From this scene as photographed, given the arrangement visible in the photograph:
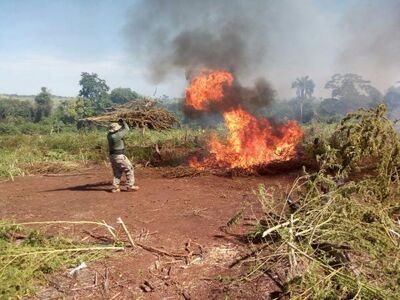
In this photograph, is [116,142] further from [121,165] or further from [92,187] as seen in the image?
[92,187]

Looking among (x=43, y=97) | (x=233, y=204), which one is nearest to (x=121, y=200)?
(x=233, y=204)

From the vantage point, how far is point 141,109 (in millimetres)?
11070

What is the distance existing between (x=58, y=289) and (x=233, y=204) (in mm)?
4635

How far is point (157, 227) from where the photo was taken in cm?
763

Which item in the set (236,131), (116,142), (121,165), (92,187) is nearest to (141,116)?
(116,142)

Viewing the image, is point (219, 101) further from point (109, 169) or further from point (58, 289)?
point (58, 289)

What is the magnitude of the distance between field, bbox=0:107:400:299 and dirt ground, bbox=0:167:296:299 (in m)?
0.02

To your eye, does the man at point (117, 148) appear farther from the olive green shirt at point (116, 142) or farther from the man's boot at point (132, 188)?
the man's boot at point (132, 188)

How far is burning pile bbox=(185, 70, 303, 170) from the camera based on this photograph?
13.7 m

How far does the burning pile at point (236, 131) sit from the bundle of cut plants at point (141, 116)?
2.63 metres

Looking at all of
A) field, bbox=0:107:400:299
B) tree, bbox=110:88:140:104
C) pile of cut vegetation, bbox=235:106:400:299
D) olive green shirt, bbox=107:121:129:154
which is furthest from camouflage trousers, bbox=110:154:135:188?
tree, bbox=110:88:140:104

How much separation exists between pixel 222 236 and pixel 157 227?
1.42 metres

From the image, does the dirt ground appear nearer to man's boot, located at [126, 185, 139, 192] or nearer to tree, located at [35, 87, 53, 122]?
man's boot, located at [126, 185, 139, 192]

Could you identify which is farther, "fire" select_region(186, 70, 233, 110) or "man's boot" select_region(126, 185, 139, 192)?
"fire" select_region(186, 70, 233, 110)
